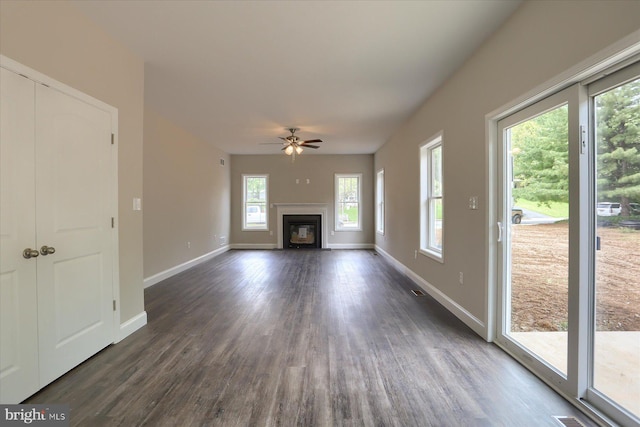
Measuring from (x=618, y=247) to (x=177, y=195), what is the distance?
575 centimetres

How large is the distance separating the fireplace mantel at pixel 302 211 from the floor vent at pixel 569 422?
274 inches

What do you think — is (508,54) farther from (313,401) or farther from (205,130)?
(205,130)

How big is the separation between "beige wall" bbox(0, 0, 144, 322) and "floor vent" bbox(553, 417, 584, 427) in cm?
338

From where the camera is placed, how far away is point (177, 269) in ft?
17.7

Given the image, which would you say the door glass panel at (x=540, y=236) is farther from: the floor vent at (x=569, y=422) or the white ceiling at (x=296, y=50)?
the white ceiling at (x=296, y=50)

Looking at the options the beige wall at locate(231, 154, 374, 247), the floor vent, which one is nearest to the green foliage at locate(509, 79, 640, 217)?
the floor vent

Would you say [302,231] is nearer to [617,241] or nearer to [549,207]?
[549,207]

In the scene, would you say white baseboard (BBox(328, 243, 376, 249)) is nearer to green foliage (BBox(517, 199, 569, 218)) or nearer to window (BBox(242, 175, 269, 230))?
window (BBox(242, 175, 269, 230))

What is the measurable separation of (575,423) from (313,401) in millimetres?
1475

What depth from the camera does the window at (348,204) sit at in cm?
855

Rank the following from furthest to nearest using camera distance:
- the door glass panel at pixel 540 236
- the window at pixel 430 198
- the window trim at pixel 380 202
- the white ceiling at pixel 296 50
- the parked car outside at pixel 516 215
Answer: the window trim at pixel 380 202, the window at pixel 430 198, the parked car outside at pixel 516 215, the white ceiling at pixel 296 50, the door glass panel at pixel 540 236

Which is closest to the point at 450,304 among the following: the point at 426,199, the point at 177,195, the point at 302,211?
the point at 426,199

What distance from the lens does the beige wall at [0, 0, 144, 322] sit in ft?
6.09

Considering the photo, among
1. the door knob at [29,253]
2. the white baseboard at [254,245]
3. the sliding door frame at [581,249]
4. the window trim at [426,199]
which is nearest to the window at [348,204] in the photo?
the white baseboard at [254,245]
